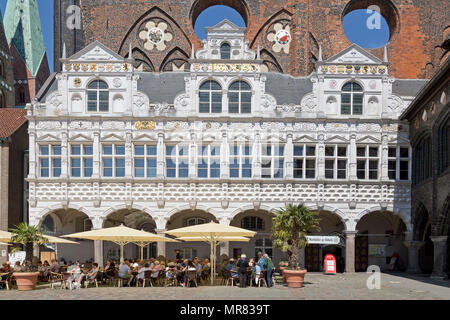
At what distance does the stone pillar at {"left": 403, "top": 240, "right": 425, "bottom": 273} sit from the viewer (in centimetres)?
3198

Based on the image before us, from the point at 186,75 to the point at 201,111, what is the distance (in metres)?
2.16

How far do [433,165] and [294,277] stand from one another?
996 cm

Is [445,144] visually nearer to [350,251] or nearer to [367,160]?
[367,160]

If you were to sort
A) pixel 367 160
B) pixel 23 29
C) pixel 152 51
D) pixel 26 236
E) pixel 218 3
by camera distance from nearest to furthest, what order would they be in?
pixel 26 236
pixel 367 160
pixel 152 51
pixel 218 3
pixel 23 29

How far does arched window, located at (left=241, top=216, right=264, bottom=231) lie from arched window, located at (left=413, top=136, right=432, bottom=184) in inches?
360

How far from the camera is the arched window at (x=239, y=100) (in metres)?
33.0

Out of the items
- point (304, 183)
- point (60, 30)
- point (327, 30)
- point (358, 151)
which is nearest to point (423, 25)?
point (327, 30)

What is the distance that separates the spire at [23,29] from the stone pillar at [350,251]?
6119cm

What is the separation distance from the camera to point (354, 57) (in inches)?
1305

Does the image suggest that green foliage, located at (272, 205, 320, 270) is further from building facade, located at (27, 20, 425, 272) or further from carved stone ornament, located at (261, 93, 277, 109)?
carved stone ornament, located at (261, 93, 277, 109)

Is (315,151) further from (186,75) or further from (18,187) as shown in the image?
(18,187)

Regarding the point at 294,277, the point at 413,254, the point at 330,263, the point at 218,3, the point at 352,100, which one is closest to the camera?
the point at 294,277

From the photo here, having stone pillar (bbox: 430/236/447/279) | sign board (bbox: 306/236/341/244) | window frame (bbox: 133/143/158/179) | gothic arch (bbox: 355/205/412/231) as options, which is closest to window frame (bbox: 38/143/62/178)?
window frame (bbox: 133/143/158/179)

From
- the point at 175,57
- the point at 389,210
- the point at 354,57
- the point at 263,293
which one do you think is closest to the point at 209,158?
the point at 354,57
